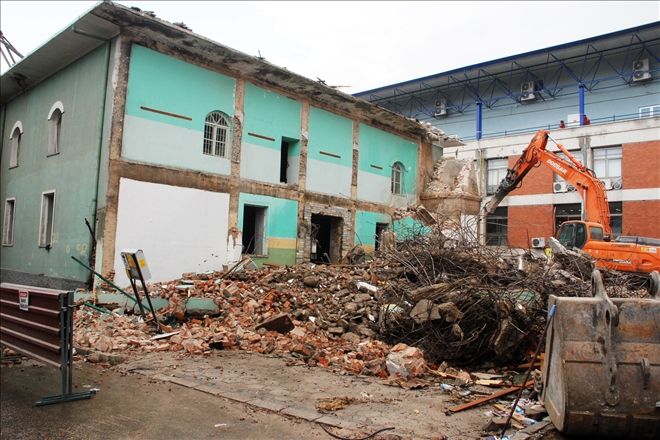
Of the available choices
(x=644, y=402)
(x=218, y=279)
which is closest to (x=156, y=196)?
(x=218, y=279)

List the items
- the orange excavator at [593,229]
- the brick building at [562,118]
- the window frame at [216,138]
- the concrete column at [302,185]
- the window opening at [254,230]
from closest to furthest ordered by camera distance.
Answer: the orange excavator at [593,229]
the window frame at [216,138]
the window opening at [254,230]
the concrete column at [302,185]
the brick building at [562,118]

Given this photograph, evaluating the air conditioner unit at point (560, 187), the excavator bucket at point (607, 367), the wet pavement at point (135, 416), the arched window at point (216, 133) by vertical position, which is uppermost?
the air conditioner unit at point (560, 187)

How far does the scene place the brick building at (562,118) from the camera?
25.7 metres

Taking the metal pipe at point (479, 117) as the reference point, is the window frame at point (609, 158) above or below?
below

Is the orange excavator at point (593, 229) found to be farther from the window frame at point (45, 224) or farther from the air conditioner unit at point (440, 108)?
the air conditioner unit at point (440, 108)

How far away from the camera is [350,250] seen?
57.6ft

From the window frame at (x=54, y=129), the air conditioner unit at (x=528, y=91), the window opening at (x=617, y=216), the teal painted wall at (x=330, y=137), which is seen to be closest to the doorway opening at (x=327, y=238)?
the teal painted wall at (x=330, y=137)

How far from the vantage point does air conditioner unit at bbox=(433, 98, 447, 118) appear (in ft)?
120

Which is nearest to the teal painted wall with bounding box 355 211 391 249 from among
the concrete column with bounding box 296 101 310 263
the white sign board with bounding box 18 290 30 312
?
the concrete column with bounding box 296 101 310 263

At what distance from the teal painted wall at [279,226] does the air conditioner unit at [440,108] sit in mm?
23704

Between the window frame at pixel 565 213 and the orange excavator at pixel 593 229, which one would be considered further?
the window frame at pixel 565 213

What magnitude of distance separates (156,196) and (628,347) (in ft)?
37.0

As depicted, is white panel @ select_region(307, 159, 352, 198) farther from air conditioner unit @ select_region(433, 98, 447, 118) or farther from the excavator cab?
air conditioner unit @ select_region(433, 98, 447, 118)

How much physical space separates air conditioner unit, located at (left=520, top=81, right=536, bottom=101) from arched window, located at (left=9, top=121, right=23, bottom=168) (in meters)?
29.6
